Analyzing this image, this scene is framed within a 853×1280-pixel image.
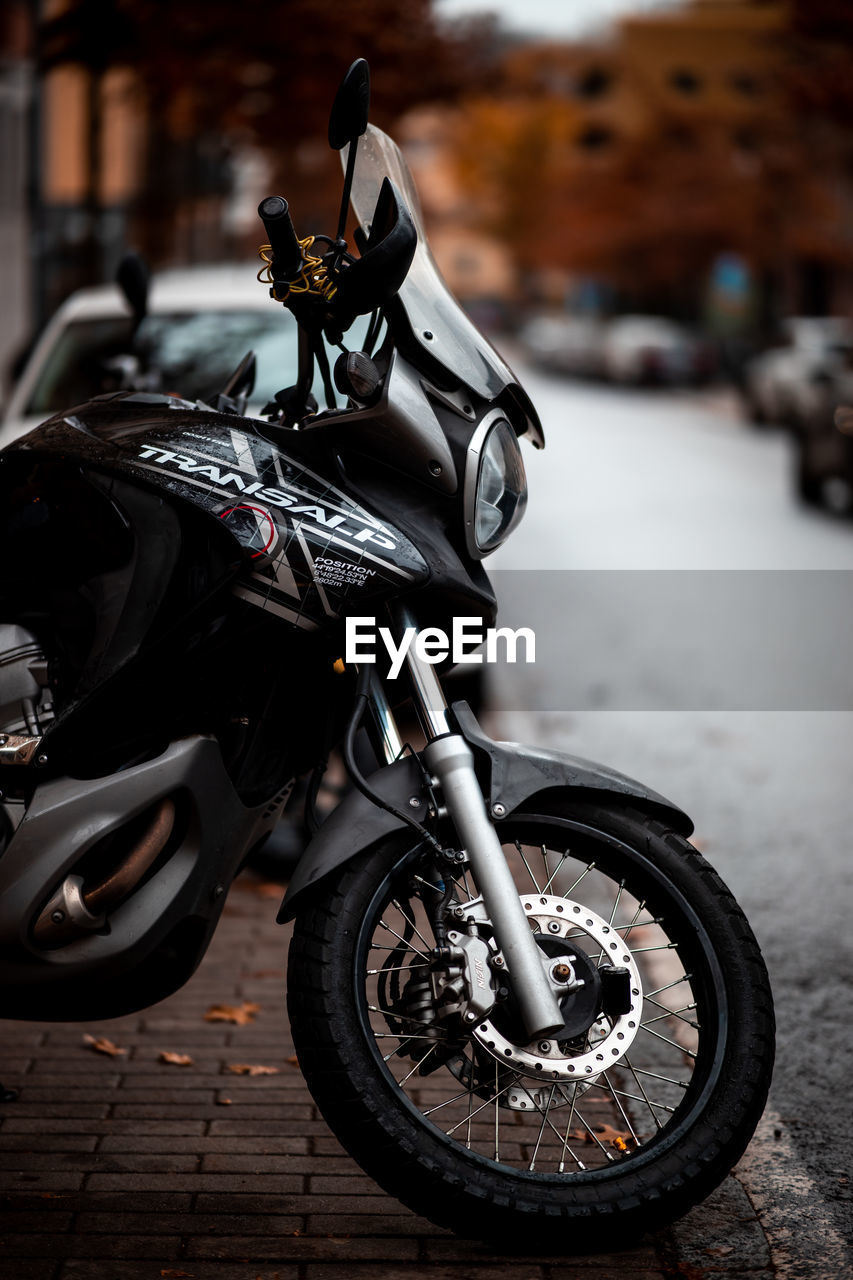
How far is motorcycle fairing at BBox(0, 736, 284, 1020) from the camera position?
3.05 m

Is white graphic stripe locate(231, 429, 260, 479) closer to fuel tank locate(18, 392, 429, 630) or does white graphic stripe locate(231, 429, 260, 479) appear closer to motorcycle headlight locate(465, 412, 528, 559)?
fuel tank locate(18, 392, 429, 630)

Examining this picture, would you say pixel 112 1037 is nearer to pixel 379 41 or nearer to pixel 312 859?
pixel 312 859

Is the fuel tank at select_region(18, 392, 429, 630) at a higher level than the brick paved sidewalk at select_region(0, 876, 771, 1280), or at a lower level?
higher

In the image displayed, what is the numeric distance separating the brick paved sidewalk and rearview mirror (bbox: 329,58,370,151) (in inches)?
78.8

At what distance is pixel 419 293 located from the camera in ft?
10.3

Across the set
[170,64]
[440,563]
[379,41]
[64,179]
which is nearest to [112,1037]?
[440,563]

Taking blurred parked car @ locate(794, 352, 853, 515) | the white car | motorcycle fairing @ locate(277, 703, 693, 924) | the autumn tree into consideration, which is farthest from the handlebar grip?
blurred parked car @ locate(794, 352, 853, 515)

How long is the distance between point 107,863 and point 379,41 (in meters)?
15.8

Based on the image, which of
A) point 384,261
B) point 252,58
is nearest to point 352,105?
point 384,261

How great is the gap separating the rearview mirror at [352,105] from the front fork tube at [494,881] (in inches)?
42.6

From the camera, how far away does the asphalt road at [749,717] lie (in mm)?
3894

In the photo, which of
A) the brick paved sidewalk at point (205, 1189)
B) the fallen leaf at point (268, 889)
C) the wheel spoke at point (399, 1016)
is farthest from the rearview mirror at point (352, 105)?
the fallen leaf at point (268, 889)

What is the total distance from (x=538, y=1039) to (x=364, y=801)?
1.70 ft

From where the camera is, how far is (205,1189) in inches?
135
